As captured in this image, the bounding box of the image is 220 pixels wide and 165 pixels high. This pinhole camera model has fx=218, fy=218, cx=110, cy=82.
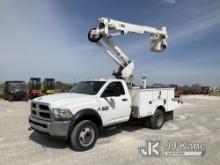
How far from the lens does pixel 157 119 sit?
8.53m

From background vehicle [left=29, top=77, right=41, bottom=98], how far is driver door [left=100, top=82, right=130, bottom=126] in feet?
50.9

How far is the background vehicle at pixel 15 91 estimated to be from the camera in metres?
19.2

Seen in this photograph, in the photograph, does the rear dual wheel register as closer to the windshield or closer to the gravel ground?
the gravel ground

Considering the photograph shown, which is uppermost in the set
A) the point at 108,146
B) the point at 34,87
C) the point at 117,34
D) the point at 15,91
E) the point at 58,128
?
the point at 117,34

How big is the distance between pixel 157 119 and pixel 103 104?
9.98ft

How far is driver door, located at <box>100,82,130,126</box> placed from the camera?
6.51m

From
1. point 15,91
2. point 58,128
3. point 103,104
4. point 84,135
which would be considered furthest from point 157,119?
point 15,91

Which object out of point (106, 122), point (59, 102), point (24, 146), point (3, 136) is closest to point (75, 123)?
point (59, 102)

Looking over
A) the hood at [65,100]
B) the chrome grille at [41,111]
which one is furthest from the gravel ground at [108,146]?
the hood at [65,100]

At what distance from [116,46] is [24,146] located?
4916mm

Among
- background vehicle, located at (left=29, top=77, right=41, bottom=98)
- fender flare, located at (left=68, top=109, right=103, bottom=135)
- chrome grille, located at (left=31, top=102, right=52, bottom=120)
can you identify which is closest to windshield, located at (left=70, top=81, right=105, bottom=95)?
fender flare, located at (left=68, top=109, right=103, bottom=135)

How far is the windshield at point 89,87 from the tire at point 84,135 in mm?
1127

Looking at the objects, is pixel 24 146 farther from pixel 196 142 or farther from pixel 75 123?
pixel 196 142

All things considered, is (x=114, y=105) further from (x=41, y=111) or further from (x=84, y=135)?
(x=41, y=111)
